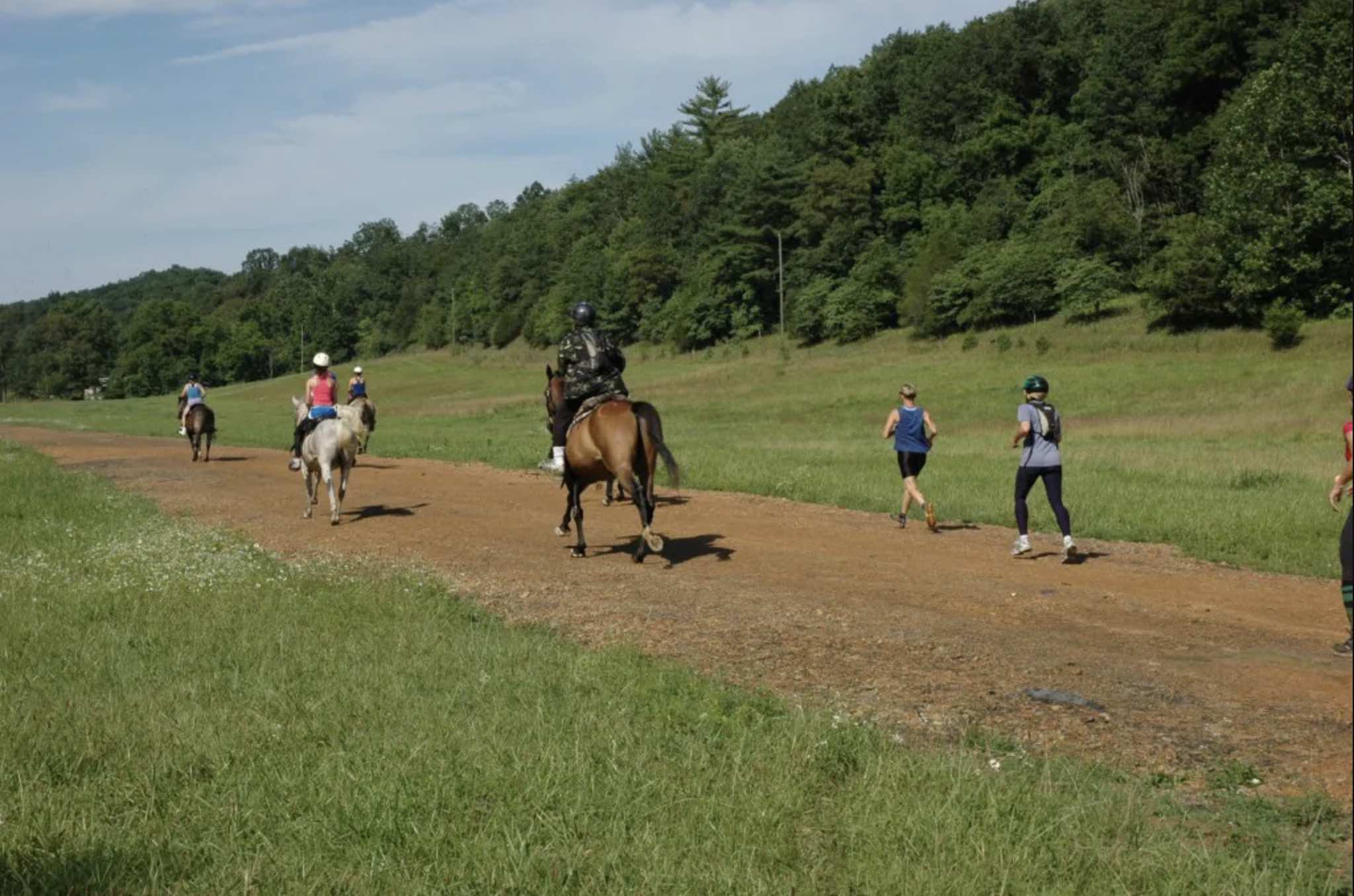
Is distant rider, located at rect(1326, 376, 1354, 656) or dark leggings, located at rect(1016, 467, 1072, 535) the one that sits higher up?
distant rider, located at rect(1326, 376, 1354, 656)

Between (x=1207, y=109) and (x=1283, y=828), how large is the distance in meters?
94.3

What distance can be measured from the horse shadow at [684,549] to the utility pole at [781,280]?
75.9 metres

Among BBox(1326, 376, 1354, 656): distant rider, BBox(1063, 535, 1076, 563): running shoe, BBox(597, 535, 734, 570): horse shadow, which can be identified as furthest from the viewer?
BBox(597, 535, 734, 570): horse shadow

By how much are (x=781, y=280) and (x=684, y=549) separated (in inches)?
3477

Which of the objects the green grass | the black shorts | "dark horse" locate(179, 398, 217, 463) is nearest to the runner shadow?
the black shorts

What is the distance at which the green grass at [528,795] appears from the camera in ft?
15.7

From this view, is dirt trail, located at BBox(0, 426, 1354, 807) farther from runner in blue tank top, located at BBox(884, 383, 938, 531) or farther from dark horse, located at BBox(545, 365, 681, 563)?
runner in blue tank top, located at BBox(884, 383, 938, 531)

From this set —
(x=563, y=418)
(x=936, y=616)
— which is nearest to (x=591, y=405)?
(x=563, y=418)

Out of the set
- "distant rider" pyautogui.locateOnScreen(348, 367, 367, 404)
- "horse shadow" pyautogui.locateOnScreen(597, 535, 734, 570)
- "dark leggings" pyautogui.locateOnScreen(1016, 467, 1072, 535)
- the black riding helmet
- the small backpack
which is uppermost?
the black riding helmet

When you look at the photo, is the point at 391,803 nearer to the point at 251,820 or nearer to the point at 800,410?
the point at 251,820

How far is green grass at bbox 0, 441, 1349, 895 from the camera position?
4797 mm

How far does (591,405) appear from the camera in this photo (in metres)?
14.2

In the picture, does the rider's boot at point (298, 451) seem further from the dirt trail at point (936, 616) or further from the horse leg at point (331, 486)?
the horse leg at point (331, 486)

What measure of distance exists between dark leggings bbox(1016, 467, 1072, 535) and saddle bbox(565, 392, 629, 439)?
456 centimetres
